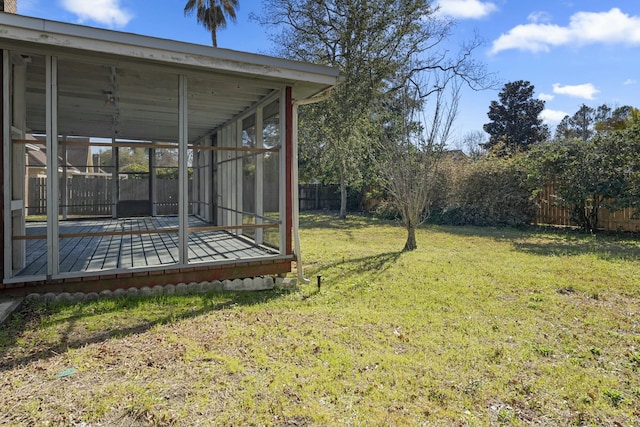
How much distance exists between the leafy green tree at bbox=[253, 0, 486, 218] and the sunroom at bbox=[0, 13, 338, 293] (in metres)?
2.94

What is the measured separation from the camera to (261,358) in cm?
309

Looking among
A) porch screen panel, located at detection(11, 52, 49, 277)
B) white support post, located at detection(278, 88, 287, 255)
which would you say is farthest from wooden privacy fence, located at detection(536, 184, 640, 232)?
porch screen panel, located at detection(11, 52, 49, 277)

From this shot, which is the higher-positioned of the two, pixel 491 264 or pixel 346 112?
pixel 346 112

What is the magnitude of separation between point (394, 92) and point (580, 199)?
5824 mm

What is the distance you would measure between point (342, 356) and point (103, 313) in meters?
2.51

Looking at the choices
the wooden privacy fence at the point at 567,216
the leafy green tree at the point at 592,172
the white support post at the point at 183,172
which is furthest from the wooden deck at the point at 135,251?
the wooden privacy fence at the point at 567,216

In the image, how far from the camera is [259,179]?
6055 mm

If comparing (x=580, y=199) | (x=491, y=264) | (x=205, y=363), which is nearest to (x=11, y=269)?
(x=205, y=363)

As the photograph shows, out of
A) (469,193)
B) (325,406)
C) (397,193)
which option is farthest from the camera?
(469,193)

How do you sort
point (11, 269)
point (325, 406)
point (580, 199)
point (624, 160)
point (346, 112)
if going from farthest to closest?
point (580, 199)
point (624, 160)
point (346, 112)
point (11, 269)
point (325, 406)

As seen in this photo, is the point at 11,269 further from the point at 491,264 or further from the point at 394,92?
the point at 394,92

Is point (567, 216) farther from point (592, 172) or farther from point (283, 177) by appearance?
point (283, 177)

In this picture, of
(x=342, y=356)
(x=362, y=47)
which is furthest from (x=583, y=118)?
(x=342, y=356)

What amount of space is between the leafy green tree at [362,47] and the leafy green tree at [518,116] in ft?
76.9
